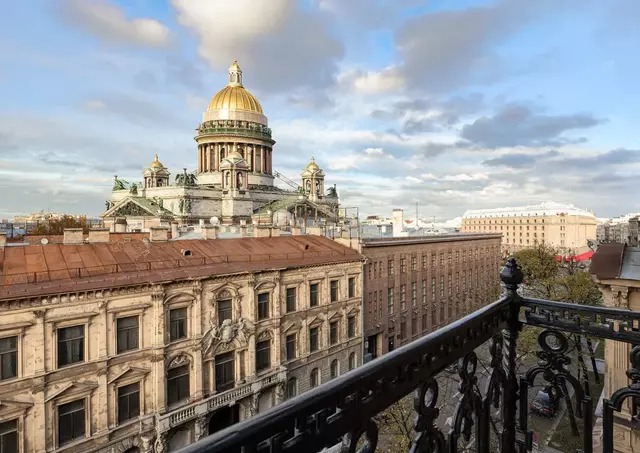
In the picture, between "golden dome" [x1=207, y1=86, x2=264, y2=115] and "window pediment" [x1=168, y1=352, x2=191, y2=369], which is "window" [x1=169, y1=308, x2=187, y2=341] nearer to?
"window pediment" [x1=168, y1=352, x2=191, y2=369]

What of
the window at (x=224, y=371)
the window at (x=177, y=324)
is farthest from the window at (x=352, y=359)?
the window at (x=177, y=324)

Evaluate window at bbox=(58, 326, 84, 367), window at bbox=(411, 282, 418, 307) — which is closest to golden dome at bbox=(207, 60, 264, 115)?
window at bbox=(411, 282, 418, 307)

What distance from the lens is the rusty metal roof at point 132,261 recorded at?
14.0 m

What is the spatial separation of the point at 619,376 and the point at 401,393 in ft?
35.9

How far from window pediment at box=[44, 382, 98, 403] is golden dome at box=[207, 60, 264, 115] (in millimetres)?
44622

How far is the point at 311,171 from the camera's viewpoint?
58.2 metres

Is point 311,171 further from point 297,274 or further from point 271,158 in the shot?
point 297,274

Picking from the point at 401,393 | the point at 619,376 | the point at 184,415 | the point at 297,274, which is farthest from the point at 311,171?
the point at 401,393

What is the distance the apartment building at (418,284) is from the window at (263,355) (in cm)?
899

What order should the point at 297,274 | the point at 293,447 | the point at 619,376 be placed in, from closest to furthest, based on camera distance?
1. the point at 293,447
2. the point at 619,376
3. the point at 297,274

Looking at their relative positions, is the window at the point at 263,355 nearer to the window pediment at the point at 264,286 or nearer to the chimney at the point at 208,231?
the window pediment at the point at 264,286

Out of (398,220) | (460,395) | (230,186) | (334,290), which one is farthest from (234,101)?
(460,395)

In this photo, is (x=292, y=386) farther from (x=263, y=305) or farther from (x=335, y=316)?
(x=263, y=305)

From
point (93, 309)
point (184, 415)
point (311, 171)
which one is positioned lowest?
point (184, 415)
